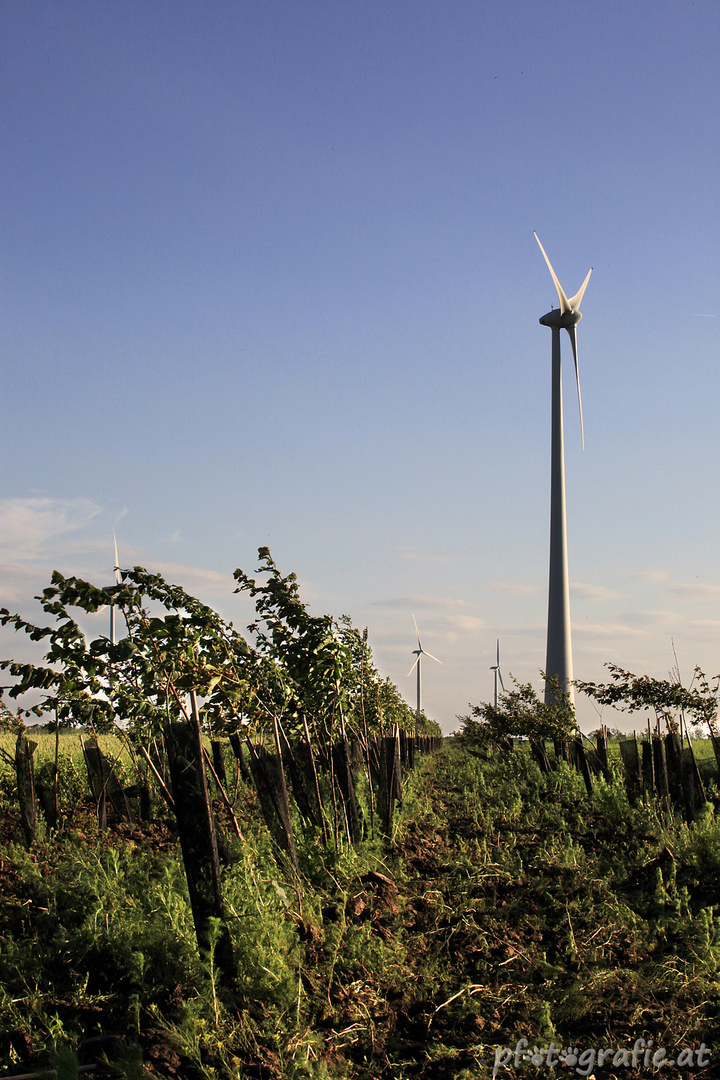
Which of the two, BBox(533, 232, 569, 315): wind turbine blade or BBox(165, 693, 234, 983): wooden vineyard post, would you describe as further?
BBox(533, 232, 569, 315): wind turbine blade

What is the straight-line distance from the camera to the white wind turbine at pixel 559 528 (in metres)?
38.2

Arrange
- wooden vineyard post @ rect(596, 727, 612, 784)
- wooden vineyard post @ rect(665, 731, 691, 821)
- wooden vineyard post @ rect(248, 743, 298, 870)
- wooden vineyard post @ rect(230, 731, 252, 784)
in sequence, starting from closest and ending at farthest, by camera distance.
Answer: wooden vineyard post @ rect(248, 743, 298, 870), wooden vineyard post @ rect(230, 731, 252, 784), wooden vineyard post @ rect(665, 731, 691, 821), wooden vineyard post @ rect(596, 727, 612, 784)

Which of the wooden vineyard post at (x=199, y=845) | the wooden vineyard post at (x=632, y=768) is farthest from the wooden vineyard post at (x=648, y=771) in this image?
the wooden vineyard post at (x=199, y=845)

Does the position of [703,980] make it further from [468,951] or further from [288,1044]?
[288,1044]

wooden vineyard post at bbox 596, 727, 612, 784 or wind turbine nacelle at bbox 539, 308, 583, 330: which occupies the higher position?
wind turbine nacelle at bbox 539, 308, 583, 330

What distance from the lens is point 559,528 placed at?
3819 cm

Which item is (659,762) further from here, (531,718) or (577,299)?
(577,299)

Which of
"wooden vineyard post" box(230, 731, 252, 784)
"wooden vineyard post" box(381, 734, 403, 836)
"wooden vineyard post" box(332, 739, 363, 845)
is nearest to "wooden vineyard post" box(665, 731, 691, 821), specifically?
"wooden vineyard post" box(381, 734, 403, 836)

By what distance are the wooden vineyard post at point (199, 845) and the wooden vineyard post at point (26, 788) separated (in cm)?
337

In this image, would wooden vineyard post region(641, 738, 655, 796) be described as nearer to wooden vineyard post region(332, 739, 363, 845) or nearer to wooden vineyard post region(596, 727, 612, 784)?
wooden vineyard post region(596, 727, 612, 784)

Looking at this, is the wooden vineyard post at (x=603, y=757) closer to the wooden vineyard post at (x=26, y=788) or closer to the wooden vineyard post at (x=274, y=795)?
the wooden vineyard post at (x=274, y=795)

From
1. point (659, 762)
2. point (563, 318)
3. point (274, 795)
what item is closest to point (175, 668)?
point (274, 795)

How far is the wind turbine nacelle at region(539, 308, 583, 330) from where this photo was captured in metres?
41.6

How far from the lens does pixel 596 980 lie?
6.46 meters
